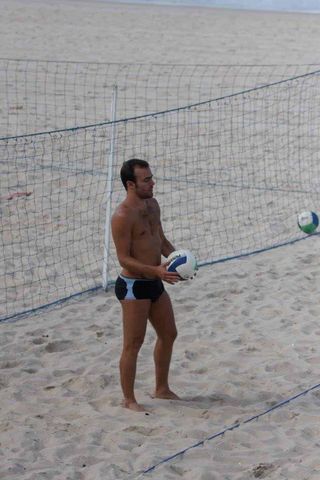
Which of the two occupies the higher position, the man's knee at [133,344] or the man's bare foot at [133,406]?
the man's knee at [133,344]

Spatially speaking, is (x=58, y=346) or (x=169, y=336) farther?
(x=58, y=346)

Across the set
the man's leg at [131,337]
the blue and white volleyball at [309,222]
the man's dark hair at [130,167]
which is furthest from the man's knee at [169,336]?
the blue and white volleyball at [309,222]

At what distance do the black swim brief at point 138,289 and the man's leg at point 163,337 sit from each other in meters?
0.08

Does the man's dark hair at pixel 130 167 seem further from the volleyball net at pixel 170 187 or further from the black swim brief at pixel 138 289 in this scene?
the volleyball net at pixel 170 187

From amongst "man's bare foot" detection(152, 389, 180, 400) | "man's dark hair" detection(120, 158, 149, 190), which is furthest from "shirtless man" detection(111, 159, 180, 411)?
"man's bare foot" detection(152, 389, 180, 400)

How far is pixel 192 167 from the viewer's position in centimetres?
1200

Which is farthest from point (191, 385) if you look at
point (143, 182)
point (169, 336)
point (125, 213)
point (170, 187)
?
point (170, 187)

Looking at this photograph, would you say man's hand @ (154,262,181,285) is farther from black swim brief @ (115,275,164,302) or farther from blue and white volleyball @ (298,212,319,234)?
blue and white volleyball @ (298,212,319,234)

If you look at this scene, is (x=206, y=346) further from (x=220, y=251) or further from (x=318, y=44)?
(x=318, y=44)

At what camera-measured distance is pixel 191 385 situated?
640 cm

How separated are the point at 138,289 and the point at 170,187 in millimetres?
5558

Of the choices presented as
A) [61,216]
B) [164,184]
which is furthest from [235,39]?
[61,216]

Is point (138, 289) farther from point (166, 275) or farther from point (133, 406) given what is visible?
point (133, 406)

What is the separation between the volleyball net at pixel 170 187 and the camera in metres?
8.80
